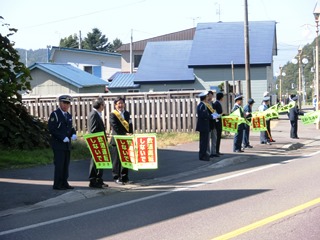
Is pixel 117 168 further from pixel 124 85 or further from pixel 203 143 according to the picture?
pixel 124 85

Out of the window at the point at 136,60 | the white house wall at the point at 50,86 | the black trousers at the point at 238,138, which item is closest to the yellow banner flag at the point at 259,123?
the black trousers at the point at 238,138

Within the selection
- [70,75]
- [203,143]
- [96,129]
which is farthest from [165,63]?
[96,129]

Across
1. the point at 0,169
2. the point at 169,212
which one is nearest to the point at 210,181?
the point at 169,212

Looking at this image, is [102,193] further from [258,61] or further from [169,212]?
[258,61]

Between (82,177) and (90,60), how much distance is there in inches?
1744

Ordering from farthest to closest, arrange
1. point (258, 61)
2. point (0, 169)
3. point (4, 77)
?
1. point (258, 61)
2. point (4, 77)
3. point (0, 169)

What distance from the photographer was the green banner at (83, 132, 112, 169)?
33.1 feet

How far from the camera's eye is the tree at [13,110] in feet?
48.2

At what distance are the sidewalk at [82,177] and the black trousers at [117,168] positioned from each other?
22 cm

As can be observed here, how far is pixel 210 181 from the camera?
1079 cm

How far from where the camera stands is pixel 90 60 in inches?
2154

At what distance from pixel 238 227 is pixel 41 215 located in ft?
10.8

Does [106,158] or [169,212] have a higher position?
[106,158]

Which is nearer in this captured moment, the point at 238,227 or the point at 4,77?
the point at 238,227
